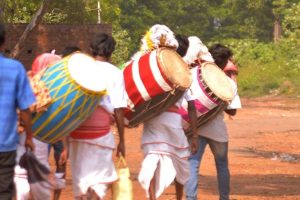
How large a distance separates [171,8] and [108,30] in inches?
1421

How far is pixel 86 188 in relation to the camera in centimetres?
810

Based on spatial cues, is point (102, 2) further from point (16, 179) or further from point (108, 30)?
point (16, 179)

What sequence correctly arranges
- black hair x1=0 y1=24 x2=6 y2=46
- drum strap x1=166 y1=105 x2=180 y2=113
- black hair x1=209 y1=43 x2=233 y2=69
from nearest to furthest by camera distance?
black hair x1=0 y1=24 x2=6 y2=46, drum strap x1=166 y1=105 x2=180 y2=113, black hair x1=209 y1=43 x2=233 y2=69

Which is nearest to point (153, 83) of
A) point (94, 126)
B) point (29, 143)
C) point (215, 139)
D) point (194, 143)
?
point (94, 126)

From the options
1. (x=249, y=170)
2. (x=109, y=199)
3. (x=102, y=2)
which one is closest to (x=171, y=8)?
(x=102, y=2)

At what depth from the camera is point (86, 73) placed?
7766 mm

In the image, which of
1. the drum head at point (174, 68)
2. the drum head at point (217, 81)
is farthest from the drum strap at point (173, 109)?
the drum head at point (217, 81)

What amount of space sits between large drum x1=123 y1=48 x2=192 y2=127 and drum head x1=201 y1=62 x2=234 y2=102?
30.3 inches

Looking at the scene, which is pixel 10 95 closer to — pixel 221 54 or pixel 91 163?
pixel 91 163

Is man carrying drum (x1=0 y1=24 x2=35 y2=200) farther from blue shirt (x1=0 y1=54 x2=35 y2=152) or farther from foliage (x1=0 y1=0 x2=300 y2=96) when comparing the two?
foliage (x1=0 y1=0 x2=300 y2=96)

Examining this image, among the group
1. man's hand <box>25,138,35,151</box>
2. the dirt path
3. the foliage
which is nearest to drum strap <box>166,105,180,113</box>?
man's hand <box>25,138,35,151</box>

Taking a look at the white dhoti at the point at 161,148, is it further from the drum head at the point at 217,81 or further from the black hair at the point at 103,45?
the black hair at the point at 103,45

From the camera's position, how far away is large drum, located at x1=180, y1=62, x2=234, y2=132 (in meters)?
9.67

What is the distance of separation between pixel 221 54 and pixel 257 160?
702cm
